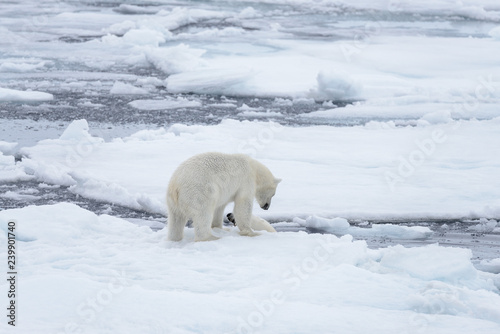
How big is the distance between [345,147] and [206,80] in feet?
12.5

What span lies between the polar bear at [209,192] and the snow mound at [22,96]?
21.7 feet

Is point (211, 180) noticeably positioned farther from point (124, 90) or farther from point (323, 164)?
point (124, 90)

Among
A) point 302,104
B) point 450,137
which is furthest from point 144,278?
point 302,104

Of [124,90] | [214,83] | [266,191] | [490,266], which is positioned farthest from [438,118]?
[266,191]

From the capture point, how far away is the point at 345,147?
8.12m

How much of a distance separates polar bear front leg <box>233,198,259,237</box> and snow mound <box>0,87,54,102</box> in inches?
266

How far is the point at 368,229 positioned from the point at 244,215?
49.2 inches

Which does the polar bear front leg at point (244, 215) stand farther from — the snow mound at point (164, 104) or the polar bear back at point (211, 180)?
the snow mound at point (164, 104)

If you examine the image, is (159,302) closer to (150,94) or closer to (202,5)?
(150,94)

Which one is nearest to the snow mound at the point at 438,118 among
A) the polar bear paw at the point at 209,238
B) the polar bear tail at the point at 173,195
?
the polar bear paw at the point at 209,238

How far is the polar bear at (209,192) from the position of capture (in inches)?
168

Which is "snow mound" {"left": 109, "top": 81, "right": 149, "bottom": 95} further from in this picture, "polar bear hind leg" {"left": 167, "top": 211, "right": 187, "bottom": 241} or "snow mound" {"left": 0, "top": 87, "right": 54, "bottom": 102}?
"polar bear hind leg" {"left": 167, "top": 211, "right": 187, "bottom": 241}

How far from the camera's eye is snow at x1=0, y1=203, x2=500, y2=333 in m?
3.19

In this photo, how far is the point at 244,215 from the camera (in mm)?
4637
